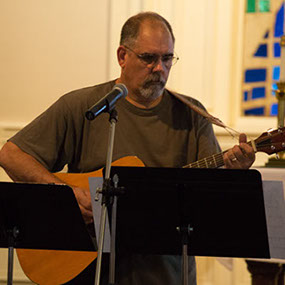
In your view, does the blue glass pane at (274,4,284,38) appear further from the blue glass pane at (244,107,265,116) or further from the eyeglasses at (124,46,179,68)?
the eyeglasses at (124,46,179,68)

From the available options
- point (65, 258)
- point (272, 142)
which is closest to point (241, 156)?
point (272, 142)

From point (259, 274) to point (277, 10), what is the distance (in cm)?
194

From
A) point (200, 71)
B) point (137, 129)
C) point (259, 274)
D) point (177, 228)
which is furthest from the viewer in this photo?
point (200, 71)

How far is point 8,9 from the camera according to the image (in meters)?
4.73

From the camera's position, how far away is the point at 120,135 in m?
3.16

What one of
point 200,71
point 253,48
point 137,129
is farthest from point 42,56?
point 137,129

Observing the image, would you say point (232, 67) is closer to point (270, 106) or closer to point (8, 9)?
point (270, 106)

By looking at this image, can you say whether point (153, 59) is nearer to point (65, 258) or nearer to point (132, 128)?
point (132, 128)

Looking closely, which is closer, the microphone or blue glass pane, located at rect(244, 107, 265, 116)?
the microphone

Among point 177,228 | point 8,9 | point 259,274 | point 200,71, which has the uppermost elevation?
point 8,9

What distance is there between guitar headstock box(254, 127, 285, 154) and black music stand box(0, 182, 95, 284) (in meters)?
0.85

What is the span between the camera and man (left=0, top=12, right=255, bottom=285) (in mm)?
3135

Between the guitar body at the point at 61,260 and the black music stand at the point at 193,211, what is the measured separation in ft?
1.81

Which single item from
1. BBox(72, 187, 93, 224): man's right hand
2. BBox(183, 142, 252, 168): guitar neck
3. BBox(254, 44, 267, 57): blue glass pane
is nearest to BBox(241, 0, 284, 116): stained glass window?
BBox(254, 44, 267, 57): blue glass pane
